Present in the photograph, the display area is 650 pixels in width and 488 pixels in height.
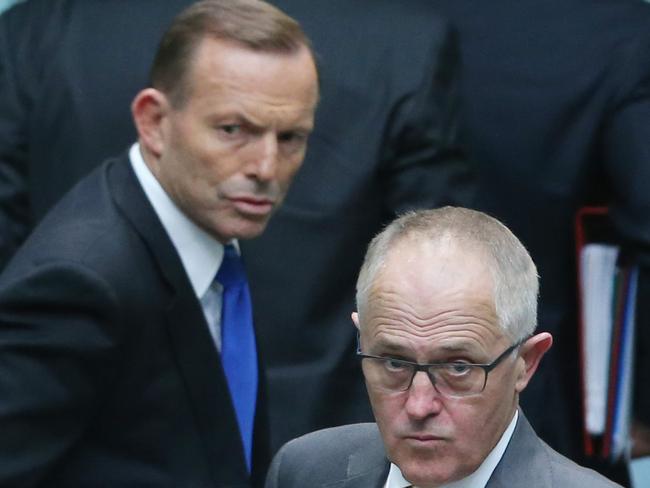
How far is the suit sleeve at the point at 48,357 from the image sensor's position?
3.93 metres

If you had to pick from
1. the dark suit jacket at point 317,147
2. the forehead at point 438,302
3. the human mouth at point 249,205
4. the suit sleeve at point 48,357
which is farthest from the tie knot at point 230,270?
the forehead at point 438,302

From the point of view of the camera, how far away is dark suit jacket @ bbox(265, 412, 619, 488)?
3312 mm

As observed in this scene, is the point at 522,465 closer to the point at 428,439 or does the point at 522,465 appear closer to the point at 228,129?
the point at 428,439

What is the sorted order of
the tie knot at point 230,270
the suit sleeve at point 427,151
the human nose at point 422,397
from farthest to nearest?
the suit sleeve at point 427,151, the tie knot at point 230,270, the human nose at point 422,397

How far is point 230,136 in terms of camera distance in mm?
4234

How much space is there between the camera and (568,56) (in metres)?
5.16

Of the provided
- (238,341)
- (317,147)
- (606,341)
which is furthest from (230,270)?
(606,341)

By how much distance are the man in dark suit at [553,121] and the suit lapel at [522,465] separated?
5.66ft

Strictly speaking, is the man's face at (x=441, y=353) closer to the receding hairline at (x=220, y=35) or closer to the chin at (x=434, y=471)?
the chin at (x=434, y=471)

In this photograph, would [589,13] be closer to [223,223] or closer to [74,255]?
[223,223]

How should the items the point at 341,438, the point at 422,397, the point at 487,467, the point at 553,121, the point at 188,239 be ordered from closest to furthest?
the point at 422,397
the point at 487,467
the point at 341,438
the point at 188,239
the point at 553,121

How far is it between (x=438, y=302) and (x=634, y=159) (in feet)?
5.94

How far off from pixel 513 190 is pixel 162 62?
1167 mm

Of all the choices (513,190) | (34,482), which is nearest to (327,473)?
(34,482)
